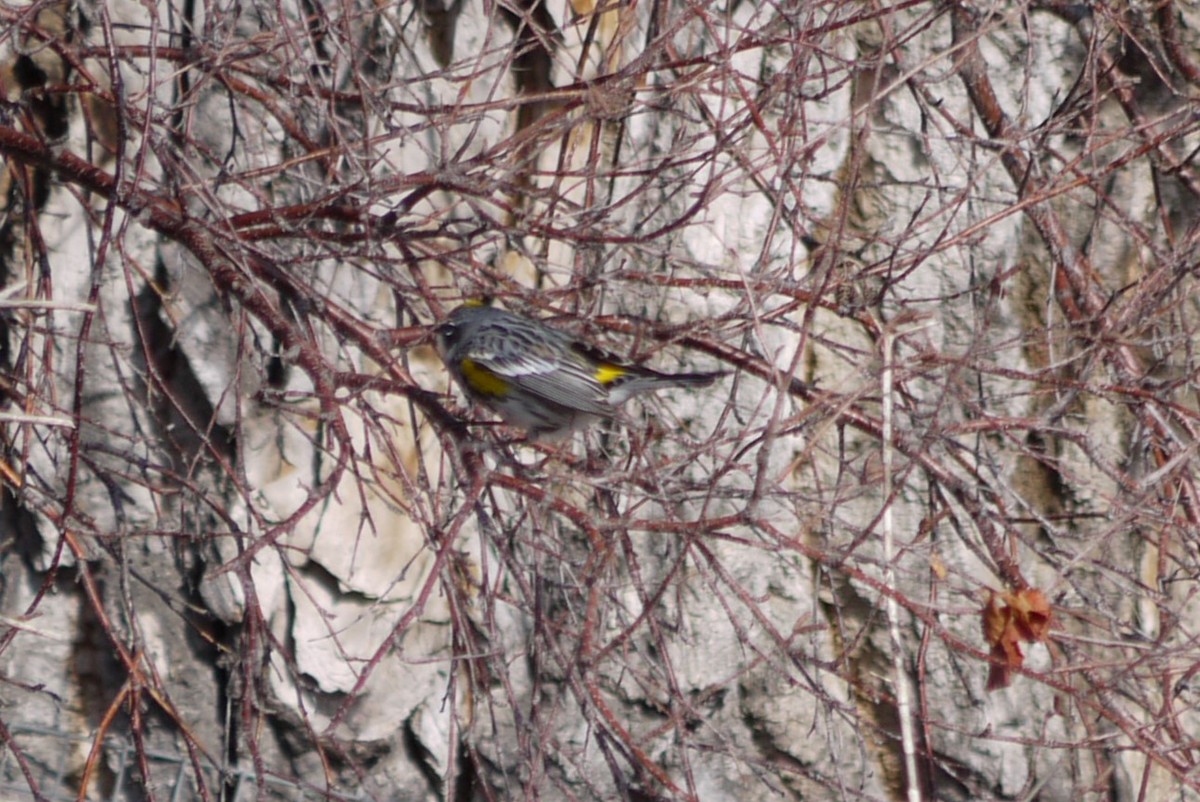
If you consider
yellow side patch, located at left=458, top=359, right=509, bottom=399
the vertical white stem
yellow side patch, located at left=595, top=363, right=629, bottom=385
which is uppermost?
yellow side patch, located at left=595, top=363, right=629, bottom=385

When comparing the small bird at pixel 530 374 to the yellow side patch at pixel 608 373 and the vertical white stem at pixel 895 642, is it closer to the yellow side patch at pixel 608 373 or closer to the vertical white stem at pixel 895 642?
the yellow side patch at pixel 608 373

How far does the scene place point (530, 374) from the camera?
12.8ft

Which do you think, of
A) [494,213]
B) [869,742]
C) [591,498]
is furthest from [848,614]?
[494,213]

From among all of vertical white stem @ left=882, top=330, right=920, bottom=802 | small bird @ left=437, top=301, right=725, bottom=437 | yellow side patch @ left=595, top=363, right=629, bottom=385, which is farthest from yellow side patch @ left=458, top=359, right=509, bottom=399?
vertical white stem @ left=882, top=330, right=920, bottom=802

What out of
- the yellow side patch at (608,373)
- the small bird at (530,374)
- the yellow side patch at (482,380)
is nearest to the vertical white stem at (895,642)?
the small bird at (530,374)

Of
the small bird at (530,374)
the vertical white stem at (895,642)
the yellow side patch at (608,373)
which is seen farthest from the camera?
the yellow side patch at (608,373)

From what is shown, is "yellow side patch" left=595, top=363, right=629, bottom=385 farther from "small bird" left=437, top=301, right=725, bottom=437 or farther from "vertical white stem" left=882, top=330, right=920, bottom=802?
"vertical white stem" left=882, top=330, right=920, bottom=802

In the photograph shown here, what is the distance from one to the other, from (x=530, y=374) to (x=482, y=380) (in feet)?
0.52

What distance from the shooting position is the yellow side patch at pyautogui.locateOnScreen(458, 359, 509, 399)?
151 inches

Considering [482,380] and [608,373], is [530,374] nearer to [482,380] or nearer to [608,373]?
[482,380]

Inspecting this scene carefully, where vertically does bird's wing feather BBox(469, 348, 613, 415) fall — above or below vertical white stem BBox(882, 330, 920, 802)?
above

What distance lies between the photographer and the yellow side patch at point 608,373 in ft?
12.7

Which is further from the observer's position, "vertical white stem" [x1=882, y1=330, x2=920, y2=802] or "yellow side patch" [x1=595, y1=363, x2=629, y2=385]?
"yellow side patch" [x1=595, y1=363, x2=629, y2=385]

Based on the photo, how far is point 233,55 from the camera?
313cm
